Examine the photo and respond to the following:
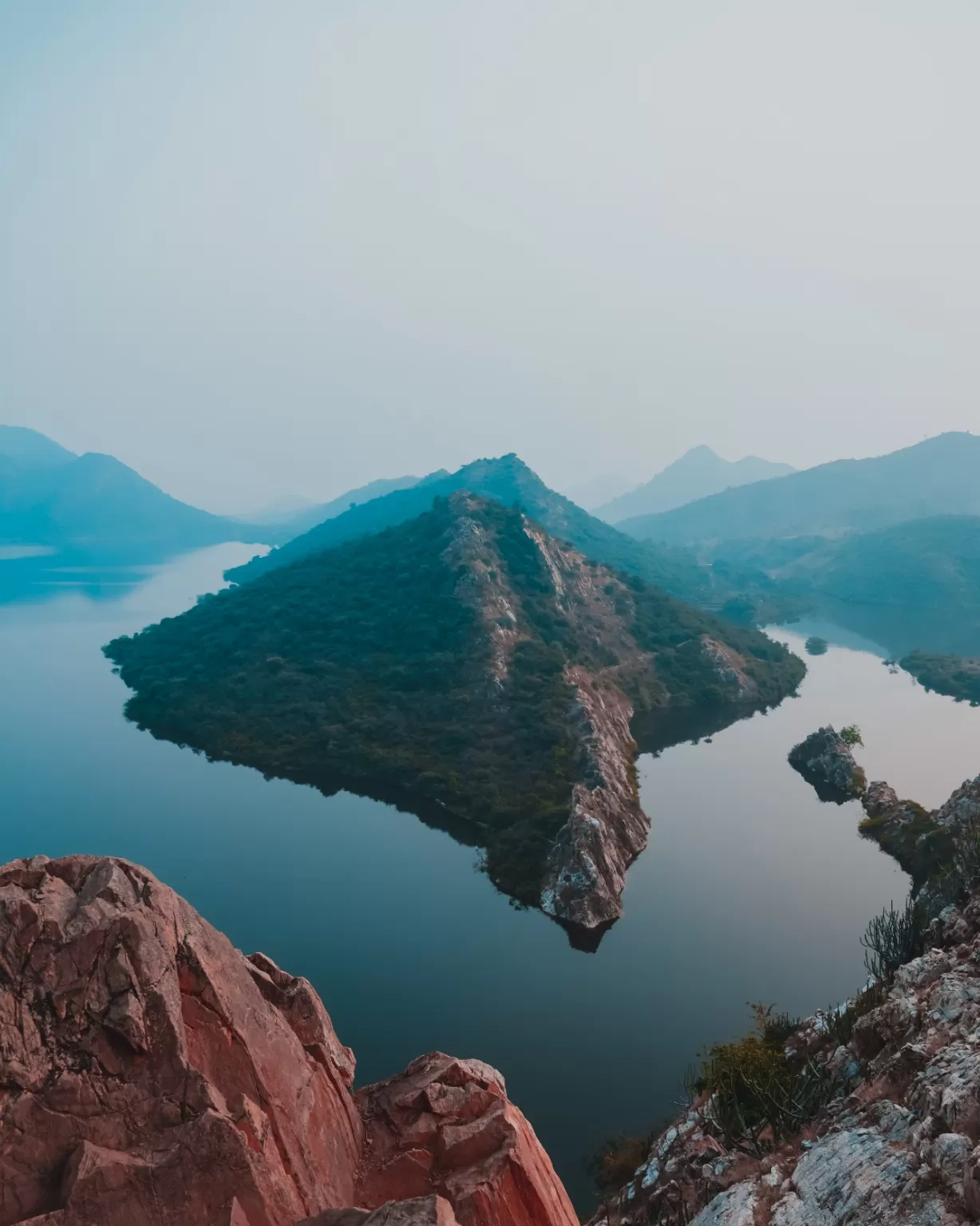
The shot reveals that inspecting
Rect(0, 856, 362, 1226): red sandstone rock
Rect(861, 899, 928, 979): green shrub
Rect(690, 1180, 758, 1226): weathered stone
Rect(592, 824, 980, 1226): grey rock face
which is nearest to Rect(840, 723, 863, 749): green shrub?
Rect(861, 899, 928, 979): green shrub

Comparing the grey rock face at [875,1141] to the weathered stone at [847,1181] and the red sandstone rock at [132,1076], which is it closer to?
the weathered stone at [847,1181]

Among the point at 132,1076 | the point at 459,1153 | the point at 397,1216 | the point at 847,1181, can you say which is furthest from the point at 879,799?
the point at 132,1076

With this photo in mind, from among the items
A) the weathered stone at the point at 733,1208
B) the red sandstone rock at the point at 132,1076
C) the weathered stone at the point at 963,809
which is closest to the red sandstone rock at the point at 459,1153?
the red sandstone rock at the point at 132,1076

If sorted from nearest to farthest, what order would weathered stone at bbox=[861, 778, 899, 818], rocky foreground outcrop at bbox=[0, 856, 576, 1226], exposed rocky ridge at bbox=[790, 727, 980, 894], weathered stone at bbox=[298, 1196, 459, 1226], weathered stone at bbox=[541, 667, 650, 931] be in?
rocky foreground outcrop at bbox=[0, 856, 576, 1226] < weathered stone at bbox=[298, 1196, 459, 1226] < weathered stone at bbox=[541, 667, 650, 931] < exposed rocky ridge at bbox=[790, 727, 980, 894] < weathered stone at bbox=[861, 778, 899, 818]

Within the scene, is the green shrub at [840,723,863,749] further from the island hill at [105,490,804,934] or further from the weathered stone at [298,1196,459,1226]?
the weathered stone at [298,1196,459,1226]

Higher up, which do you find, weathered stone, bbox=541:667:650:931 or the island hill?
the island hill

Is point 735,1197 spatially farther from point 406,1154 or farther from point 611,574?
point 611,574
